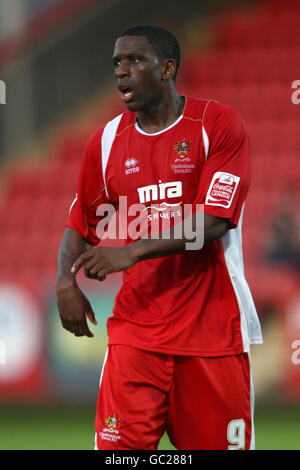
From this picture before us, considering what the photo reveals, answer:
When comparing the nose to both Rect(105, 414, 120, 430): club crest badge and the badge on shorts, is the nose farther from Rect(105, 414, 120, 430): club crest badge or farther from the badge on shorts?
Rect(105, 414, 120, 430): club crest badge

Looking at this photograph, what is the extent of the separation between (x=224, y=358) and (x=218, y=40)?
9605 mm

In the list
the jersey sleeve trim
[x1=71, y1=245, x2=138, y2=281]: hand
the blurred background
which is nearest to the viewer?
[x1=71, y1=245, x2=138, y2=281]: hand

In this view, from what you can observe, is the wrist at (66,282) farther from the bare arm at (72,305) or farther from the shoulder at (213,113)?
the shoulder at (213,113)

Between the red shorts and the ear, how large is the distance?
1.14m

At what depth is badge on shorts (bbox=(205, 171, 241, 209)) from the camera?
11.2ft

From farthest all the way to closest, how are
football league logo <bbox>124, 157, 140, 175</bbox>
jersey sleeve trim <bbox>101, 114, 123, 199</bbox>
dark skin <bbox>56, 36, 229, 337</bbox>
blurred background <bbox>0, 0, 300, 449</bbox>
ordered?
blurred background <bbox>0, 0, 300, 449</bbox> → jersey sleeve trim <bbox>101, 114, 123, 199</bbox> → football league logo <bbox>124, 157, 140, 175</bbox> → dark skin <bbox>56, 36, 229, 337</bbox>

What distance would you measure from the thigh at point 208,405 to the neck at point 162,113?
985 mm

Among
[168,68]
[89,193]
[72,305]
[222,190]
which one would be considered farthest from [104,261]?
[168,68]

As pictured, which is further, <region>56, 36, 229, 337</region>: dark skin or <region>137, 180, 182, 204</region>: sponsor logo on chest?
<region>137, 180, 182, 204</region>: sponsor logo on chest

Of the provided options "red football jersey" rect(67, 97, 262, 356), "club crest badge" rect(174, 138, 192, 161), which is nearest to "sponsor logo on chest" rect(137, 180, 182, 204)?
"red football jersey" rect(67, 97, 262, 356)

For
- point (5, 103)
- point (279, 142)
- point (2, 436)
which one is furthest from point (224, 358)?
point (5, 103)

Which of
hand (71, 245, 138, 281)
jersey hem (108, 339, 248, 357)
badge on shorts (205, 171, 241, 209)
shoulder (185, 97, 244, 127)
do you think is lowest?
jersey hem (108, 339, 248, 357)

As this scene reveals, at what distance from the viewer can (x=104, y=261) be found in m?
3.20

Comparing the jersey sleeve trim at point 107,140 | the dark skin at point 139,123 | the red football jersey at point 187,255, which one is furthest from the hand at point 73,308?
the jersey sleeve trim at point 107,140
